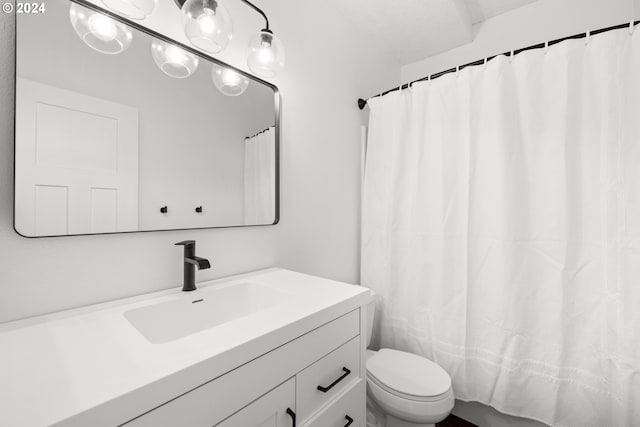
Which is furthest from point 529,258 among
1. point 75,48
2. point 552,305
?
point 75,48

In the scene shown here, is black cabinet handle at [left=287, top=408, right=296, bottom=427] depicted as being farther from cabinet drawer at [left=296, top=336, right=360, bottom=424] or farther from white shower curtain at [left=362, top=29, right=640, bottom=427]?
white shower curtain at [left=362, top=29, right=640, bottom=427]

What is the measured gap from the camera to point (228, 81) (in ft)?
3.87

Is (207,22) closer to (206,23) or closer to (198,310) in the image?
(206,23)

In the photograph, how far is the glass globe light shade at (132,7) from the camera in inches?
31.0

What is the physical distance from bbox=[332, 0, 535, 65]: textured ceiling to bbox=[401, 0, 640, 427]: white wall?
0.20 feet

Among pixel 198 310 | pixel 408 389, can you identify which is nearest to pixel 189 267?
pixel 198 310

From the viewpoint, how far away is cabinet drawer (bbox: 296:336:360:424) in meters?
0.77

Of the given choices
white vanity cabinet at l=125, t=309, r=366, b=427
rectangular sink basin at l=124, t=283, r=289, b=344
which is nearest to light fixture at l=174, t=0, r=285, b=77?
rectangular sink basin at l=124, t=283, r=289, b=344

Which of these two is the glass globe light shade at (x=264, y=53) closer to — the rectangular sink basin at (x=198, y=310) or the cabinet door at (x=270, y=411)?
the rectangular sink basin at (x=198, y=310)

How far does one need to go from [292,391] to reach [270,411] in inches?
3.1

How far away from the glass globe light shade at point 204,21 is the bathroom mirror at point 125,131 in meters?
0.15

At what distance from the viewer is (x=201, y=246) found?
1095 mm

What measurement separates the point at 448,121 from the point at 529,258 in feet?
2.66

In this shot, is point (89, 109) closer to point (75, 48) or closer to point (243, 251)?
point (75, 48)
